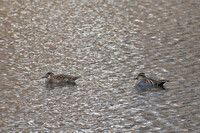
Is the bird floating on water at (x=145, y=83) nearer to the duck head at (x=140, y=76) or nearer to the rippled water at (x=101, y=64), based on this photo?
the duck head at (x=140, y=76)

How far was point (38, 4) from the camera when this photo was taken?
1538 inches

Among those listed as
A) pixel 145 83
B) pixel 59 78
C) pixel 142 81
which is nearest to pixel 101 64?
pixel 59 78

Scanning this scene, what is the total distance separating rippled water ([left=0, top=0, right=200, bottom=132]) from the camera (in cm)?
1473

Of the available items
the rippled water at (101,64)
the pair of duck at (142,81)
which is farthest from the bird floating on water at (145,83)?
the rippled water at (101,64)

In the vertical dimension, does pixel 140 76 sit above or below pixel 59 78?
below

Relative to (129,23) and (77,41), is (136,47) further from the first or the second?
(129,23)

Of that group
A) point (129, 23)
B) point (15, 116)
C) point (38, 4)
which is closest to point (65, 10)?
point (38, 4)

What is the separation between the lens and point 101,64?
2172 centimetres

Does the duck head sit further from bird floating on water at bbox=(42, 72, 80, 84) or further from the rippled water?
bird floating on water at bbox=(42, 72, 80, 84)

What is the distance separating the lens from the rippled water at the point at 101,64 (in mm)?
14734

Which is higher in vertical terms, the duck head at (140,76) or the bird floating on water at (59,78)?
the bird floating on water at (59,78)

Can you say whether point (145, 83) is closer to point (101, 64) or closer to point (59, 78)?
point (101, 64)

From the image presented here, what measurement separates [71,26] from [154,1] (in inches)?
409

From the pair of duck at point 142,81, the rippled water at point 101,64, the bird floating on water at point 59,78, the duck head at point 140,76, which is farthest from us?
the bird floating on water at point 59,78
